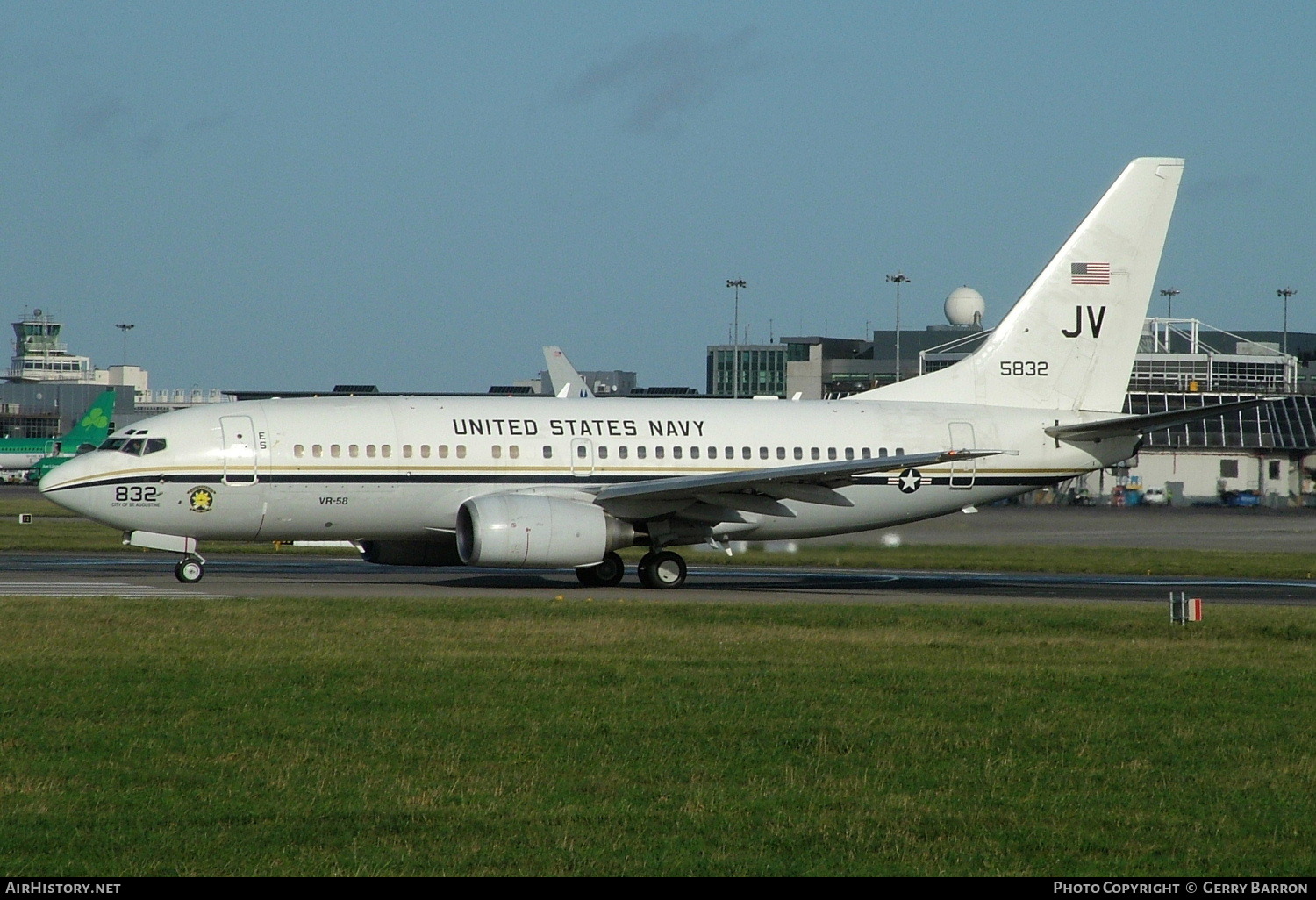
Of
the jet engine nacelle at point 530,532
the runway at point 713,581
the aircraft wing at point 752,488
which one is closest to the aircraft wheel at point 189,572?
the runway at point 713,581

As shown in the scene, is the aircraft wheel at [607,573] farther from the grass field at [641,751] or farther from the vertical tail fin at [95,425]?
the vertical tail fin at [95,425]

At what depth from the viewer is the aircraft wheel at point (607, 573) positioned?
3159 centimetres

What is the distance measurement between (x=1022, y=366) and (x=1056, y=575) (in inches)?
231

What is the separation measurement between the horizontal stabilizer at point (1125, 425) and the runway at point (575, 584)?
3366 millimetres

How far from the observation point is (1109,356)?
3500 cm

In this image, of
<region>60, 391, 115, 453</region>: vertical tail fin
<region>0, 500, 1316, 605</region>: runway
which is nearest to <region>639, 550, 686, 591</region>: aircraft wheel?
Answer: <region>0, 500, 1316, 605</region>: runway

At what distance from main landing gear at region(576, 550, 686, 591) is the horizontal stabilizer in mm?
9256

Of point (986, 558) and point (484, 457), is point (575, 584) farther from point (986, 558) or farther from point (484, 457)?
point (986, 558)

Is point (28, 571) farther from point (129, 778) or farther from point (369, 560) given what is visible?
point (129, 778)

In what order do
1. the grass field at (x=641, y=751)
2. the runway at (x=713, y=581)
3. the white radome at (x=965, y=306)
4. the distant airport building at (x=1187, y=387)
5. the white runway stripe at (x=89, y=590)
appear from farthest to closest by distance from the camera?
1. the white radome at (x=965, y=306)
2. the distant airport building at (x=1187, y=387)
3. the runway at (x=713, y=581)
4. the white runway stripe at (x=89, y=590)
5. the grass field at (x=641, y=751)

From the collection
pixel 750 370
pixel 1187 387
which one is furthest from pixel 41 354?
pixel 1187 387

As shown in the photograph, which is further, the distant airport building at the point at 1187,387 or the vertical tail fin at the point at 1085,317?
the distant airport building at the point at 1187,387

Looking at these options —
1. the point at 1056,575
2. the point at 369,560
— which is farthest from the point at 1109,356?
the point at 369,560
